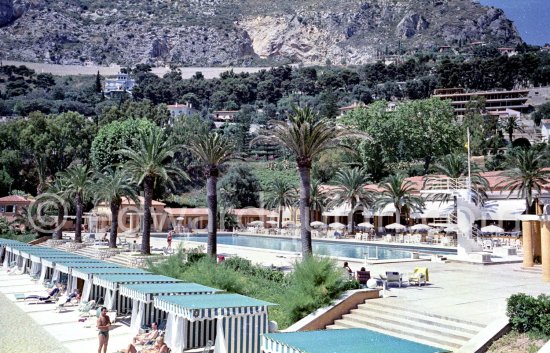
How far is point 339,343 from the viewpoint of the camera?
9.29 meters

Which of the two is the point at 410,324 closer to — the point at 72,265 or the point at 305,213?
the point at 305,213

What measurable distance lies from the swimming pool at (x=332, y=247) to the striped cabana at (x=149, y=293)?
1030cm

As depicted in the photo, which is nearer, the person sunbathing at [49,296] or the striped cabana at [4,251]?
the person sunbathing at [49,296]

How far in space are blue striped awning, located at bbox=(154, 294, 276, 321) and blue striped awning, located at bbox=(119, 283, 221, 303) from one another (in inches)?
25.7

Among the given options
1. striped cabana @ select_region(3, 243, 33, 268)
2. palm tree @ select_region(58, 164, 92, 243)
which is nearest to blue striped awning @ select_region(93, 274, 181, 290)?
striped cabana @ select_region(3, 243, 33, 268)

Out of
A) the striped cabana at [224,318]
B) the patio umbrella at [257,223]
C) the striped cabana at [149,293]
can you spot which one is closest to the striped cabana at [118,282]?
the striped cabana at [149,293]

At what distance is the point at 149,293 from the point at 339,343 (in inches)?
263

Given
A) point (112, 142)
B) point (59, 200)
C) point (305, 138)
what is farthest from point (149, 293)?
point (112, 142)

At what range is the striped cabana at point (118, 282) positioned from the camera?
54.5 ft

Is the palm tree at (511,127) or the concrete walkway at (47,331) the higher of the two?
the palm tree at (511,127)

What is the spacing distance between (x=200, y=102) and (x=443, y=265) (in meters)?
140

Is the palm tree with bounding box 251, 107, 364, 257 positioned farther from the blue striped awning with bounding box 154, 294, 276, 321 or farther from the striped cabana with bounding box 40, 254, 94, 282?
the striped cabana with bounding box 40, 254, 94, 282

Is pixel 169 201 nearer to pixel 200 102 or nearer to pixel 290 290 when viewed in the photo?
pixel 290 290

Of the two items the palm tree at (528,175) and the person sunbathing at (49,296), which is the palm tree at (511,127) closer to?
the palm tree at (528,175)
